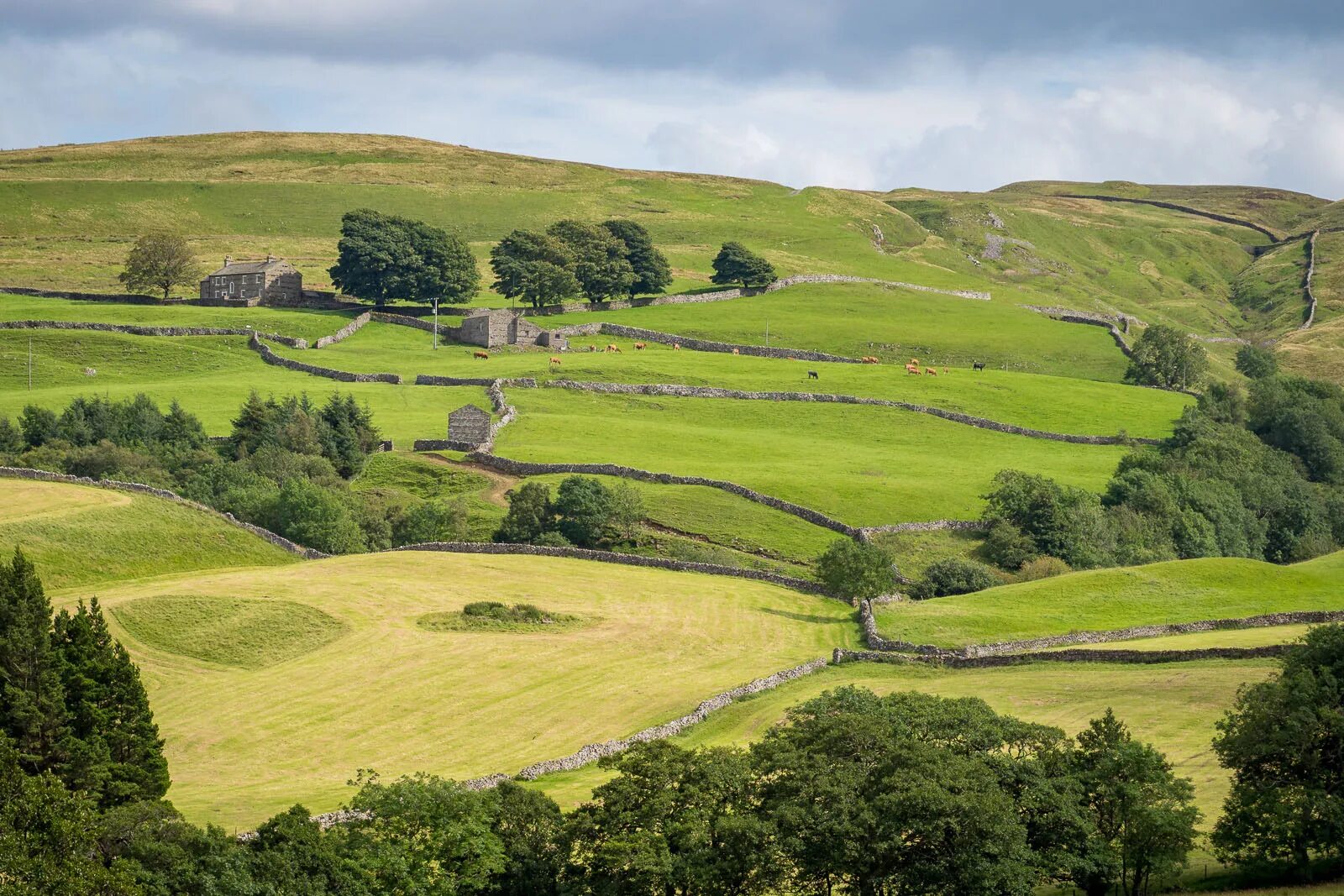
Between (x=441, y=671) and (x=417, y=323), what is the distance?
291 ft

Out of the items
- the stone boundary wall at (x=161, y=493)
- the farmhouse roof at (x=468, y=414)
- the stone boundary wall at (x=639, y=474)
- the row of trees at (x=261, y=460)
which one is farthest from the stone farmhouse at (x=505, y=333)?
the stone boundary wall at (x=161, y=493)

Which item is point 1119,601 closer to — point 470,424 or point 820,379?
point 470,424

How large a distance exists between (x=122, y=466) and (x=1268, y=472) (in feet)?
284

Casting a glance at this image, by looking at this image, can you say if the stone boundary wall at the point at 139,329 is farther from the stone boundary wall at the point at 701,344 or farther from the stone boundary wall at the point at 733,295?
the stone boundary wall at the point at 733,295

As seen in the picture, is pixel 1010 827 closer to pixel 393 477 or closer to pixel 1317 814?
pixel 1317 814

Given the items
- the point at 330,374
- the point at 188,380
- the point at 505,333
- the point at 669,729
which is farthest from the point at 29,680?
the point at 505,333

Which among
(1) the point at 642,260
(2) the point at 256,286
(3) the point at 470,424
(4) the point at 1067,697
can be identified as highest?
(1) the point at 642,260

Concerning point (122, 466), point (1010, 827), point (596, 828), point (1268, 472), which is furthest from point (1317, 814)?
point (1268, 472)

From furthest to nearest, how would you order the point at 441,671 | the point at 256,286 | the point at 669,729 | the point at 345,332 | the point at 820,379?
the point at 256,286 → the point at 345,332 → the point at 820,379 → the point at 441,671 → the point at 669,729

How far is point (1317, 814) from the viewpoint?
41.5 meters

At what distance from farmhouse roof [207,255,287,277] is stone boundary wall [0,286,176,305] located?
6481 mm

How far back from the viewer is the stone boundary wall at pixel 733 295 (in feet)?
522

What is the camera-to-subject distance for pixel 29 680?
48500 mm

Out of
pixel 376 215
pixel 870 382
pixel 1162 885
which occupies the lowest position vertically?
pixel 1162 885
